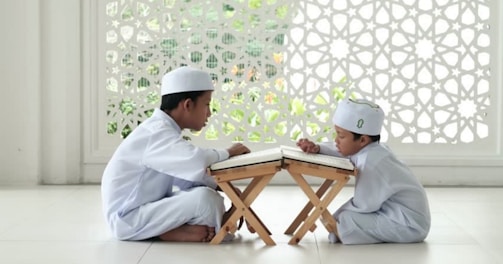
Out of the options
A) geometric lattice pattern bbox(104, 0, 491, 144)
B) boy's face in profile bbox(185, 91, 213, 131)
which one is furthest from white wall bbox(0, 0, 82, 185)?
boy's face in profile bbox(185, 91, 213, 131)

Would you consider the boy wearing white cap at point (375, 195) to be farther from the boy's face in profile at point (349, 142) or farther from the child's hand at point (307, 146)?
the child's hand at point (307, 146)

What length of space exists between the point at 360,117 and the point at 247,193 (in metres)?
0.63

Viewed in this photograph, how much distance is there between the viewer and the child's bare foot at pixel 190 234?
163 inches

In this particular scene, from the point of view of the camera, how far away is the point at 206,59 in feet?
21.5

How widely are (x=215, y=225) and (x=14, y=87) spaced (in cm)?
287

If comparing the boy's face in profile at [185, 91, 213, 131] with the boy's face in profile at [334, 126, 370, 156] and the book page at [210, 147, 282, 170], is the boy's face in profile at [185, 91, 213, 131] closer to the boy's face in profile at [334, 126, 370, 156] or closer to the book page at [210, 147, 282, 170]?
the book page at [210, 147, 282, 170]

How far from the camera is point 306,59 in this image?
6.55 m

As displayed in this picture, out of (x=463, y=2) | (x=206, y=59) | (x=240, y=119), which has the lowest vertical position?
(x=240, y=119)

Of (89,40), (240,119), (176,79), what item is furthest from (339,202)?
(89,40)

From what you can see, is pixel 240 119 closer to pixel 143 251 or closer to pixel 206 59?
pixel 206 59

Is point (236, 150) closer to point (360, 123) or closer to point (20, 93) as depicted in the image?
point (360, 123)

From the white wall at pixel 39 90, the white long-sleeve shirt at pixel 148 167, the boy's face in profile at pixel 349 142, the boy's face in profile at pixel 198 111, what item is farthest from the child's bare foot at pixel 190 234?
the white wall at pixel 39 90

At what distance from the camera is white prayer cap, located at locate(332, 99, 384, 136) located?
4.13 m

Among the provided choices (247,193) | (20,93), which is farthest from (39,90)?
(247,193)
